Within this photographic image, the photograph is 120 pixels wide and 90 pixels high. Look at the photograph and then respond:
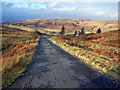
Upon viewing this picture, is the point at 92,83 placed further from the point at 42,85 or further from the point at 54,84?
the point at 42,85

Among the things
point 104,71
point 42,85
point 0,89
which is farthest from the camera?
point 104,71

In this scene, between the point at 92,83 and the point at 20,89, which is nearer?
the point at 20,89

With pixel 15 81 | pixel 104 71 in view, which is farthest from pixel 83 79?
pixel 15 81

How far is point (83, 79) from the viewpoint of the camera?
232 inches

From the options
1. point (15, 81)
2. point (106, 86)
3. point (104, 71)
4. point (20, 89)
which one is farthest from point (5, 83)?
point (104, 71)

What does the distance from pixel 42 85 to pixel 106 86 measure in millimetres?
3393

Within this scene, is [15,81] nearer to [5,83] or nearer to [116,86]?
[5,83]

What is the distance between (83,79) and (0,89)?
4447mm

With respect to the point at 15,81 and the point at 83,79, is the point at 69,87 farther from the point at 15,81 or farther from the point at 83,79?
the point at 15,81

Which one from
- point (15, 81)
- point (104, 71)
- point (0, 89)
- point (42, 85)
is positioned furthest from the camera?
point (104, 71)

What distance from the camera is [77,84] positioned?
5.25m

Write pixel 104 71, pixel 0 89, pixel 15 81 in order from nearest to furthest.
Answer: pixel 0 89
pixel 15 81
pixel 104 71

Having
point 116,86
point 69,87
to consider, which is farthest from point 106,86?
point 69,87

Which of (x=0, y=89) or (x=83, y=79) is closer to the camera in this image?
A: (x=0, y=89)
